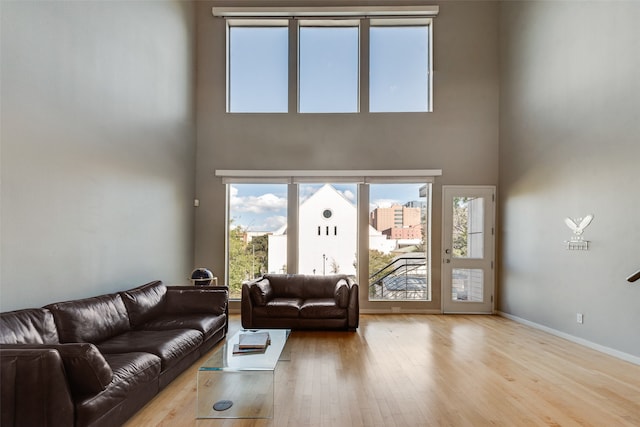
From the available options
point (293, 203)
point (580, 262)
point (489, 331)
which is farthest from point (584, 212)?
point (293, 203)

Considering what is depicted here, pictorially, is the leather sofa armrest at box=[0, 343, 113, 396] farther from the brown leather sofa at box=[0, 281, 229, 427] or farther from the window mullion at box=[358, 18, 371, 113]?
the window mullion at box=[358, 18, 371, 113]

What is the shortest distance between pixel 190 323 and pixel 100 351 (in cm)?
104

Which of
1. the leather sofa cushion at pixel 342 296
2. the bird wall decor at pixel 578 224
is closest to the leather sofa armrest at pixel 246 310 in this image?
the leather sofa cushion at pixel 342 296

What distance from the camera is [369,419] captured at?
2.53 m

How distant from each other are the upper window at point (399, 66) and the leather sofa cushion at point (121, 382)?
5.39m

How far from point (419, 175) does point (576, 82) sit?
250cm

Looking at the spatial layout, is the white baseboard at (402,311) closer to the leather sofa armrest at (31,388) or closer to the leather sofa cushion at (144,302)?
the leather sofa cushion at (144,302)

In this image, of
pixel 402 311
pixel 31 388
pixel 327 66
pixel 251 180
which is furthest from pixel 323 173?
pixel 31 388

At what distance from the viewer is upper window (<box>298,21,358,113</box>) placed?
21.2 feet

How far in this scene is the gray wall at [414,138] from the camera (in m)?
6.32

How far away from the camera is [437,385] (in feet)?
10.3

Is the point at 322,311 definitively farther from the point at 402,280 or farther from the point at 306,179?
the point at 306,179

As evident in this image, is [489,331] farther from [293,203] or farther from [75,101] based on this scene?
[75,101]

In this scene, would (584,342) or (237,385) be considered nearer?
(237,385)
